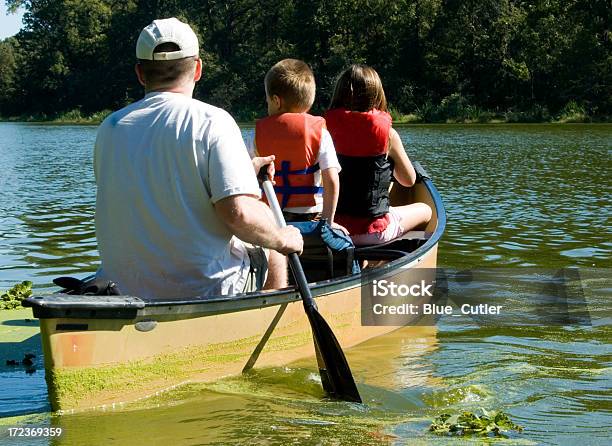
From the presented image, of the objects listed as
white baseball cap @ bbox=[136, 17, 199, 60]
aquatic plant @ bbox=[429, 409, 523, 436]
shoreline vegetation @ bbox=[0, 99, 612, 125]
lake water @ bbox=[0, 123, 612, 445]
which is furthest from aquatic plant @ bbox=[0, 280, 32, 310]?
shoreline vegetation @ bbox=[0, 99, 612, 125]

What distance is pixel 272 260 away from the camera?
5.00 metres

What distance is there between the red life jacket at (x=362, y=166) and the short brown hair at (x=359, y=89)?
49 mm

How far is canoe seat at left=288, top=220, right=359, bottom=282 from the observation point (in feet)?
18.3

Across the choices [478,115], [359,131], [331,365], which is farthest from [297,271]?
[478,115]

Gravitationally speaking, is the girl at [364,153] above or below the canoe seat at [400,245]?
above

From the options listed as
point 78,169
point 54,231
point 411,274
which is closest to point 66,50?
point 78,169

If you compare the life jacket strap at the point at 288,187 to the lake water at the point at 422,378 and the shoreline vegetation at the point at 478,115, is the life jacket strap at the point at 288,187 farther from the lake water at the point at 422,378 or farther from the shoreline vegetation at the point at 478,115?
the shoreline vegetation at the point at 478,115

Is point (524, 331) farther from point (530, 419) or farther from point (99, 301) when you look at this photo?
point (99, 301)

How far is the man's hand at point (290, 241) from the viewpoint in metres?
4.50

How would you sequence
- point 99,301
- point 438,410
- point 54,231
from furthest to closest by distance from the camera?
point 54,231 < point 438,410 < point 99,301

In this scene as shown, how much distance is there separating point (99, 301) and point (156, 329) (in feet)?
1.34

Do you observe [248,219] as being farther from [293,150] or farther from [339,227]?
[339,227]

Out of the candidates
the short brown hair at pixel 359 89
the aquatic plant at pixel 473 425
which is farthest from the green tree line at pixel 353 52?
the aquatic plant at pixel 473 425

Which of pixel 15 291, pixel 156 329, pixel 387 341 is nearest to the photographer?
pixel 156 329
